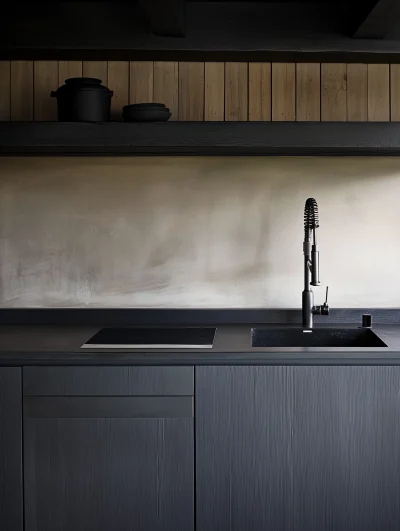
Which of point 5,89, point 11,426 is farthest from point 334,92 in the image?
point 11,426

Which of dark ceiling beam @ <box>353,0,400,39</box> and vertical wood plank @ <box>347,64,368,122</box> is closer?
dark ceiling beam @ <box>353,0,400,39</box>

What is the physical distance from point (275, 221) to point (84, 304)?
0.95 m

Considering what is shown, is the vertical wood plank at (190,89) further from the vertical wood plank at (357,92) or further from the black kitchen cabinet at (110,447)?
the black kitchen cabinet at (110,447)

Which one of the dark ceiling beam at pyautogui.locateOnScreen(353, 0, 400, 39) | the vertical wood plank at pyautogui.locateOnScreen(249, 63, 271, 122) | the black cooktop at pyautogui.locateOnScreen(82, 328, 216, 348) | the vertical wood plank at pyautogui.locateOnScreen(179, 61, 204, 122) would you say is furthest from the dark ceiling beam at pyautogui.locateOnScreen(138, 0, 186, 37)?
the black cooktop at pyautogui.locateOnScreen(82, 328, 216, 348)

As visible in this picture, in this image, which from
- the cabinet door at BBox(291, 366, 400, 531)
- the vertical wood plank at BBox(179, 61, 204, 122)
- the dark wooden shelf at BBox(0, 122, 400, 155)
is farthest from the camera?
the vertical wood plank at BBox(179, 61, 204, 122)

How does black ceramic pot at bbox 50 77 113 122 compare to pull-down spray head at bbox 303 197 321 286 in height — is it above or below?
above

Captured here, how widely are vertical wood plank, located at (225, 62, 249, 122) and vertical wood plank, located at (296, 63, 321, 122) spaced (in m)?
0.23

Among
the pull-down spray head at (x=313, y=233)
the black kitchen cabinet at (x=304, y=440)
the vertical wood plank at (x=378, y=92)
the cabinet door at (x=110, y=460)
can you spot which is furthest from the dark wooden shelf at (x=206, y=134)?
the cabinet door at (x=110, y=460)

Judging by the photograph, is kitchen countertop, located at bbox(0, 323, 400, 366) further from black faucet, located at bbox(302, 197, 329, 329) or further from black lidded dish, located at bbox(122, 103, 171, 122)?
black lidded dish, located at bbox(122, 103, 171, 122)

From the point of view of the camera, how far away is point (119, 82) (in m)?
2.64

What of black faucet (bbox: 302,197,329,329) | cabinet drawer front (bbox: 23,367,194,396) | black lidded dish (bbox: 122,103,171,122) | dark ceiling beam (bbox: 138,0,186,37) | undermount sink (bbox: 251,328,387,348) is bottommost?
A: cabinet drawer front (bbox: 23,367,194,396)

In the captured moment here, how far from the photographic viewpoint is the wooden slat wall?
2645 millimetres

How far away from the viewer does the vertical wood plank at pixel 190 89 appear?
2643mm

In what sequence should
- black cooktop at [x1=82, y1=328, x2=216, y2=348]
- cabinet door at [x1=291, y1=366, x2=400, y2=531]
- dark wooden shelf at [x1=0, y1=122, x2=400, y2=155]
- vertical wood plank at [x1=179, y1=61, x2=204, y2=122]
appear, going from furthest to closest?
vertical wood plank at [x1=179, y1=61, x2=204, y2=122] → dark wooden shelf at [x1=0, y1=122, x2=400, y2=155] → black cooktop at [x1=82, y1=328, x2=216, y2=348] → cabinet door at [x1=291, y1=366, x2=400, y2=531]
